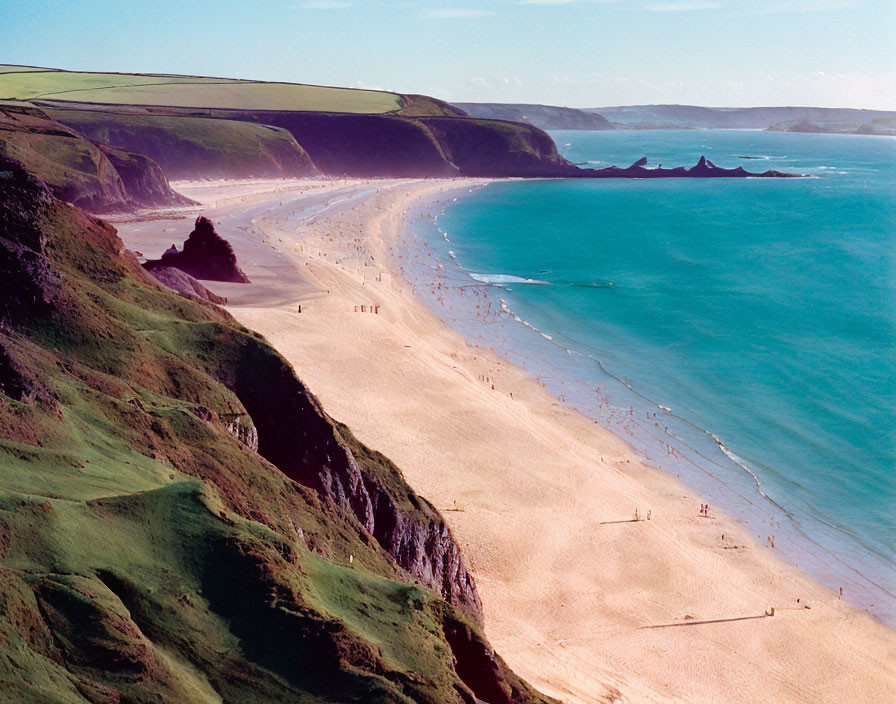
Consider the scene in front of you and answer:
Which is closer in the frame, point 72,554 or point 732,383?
Answer: point 72,554

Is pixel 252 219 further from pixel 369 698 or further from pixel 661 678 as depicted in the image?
pixel 369 698

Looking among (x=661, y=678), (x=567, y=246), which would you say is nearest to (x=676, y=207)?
(x=567, y=246)

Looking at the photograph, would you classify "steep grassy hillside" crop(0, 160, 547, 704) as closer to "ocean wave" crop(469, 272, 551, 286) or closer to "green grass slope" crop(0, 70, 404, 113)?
"ocean wave" crop(469, 272, 551, 286)

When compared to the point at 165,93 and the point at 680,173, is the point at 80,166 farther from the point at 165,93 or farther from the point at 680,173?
the point at 680,173

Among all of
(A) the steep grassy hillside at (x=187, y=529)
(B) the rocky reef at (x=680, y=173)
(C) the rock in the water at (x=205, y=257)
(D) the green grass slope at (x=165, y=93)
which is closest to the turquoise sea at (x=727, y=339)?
(C) the rock in the water at (x=205, y=257)

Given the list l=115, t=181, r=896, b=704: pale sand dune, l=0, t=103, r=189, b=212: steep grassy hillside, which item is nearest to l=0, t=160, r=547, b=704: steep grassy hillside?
l=115, t=181, r=896, b=704: pale sand dune
